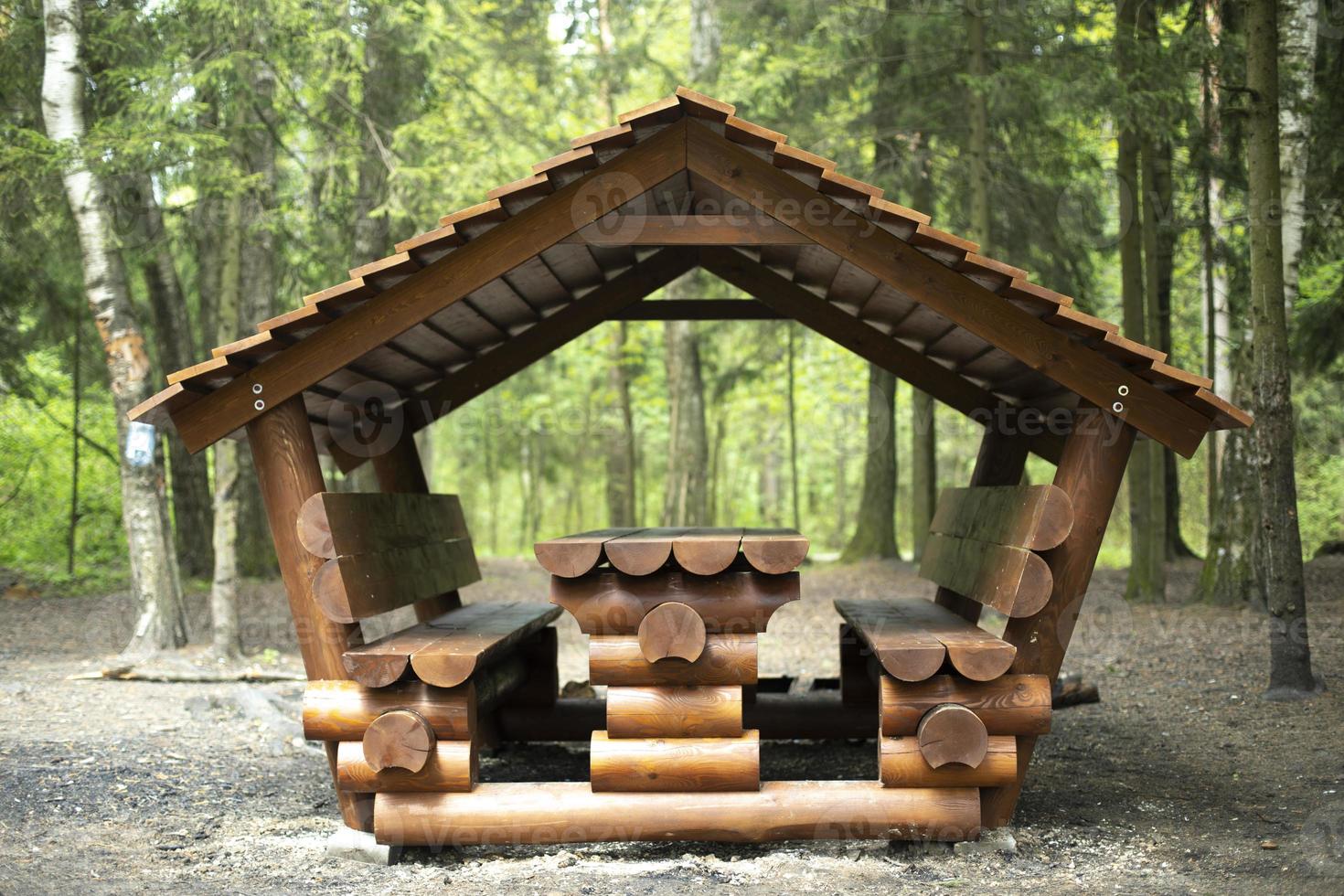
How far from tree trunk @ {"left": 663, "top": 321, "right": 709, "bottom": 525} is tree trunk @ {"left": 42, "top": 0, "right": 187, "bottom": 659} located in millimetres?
8155

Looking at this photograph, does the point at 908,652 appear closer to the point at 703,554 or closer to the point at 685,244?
the point at 703,554

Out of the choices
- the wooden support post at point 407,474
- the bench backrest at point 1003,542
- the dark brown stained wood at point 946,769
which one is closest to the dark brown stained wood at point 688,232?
the bench backrest at point 1003,542

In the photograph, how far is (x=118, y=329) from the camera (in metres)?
10.8

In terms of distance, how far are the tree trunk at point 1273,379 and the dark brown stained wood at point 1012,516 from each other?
8.08ft

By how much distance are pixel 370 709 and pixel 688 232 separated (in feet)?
9.28

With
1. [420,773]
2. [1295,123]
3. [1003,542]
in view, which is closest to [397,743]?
[420,773]

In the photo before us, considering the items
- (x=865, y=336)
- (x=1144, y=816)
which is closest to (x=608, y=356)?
(x=865, y=336)

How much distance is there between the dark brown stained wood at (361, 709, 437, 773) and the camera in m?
5.34

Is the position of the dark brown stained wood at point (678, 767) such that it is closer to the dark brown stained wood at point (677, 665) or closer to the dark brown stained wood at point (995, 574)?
the dark brown stained wood at point (677, 665)

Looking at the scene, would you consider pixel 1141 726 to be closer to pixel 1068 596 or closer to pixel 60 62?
pixel 1068 596

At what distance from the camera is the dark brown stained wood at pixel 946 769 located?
→ 17.7 ft

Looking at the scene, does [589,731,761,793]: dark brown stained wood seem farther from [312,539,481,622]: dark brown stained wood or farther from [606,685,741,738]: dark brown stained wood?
[312,539,481,622]: dark brown stained wood

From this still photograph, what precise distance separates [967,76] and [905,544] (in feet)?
78.6

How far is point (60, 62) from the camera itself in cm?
1078
